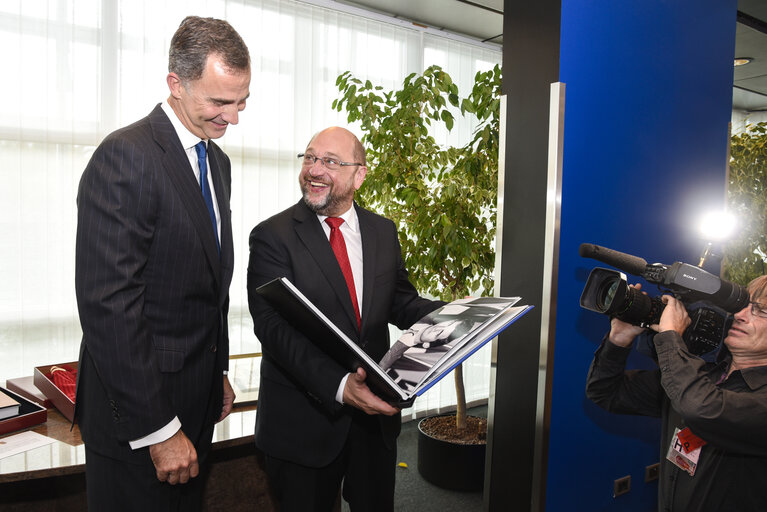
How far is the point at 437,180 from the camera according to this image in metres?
2.89

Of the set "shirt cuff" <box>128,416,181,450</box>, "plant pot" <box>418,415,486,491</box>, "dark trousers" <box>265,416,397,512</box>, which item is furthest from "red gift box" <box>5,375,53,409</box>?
"plant pot" <box>418,415,486,491</box>

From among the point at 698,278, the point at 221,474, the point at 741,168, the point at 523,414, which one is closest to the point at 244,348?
the point at 221,474

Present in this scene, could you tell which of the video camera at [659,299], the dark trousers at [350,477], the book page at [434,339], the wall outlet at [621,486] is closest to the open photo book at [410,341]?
the book page at [434,339]

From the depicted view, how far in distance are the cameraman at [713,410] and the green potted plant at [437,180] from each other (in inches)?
48.0

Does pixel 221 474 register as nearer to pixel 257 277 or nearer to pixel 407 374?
pixel 257 277

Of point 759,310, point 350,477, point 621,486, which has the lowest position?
point 621,486

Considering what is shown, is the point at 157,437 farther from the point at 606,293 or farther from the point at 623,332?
the point at 623,332

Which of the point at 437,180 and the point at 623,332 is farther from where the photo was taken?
the point at 437,180

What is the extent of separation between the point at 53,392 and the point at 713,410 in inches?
76.7

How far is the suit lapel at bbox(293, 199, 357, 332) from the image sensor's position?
156 centimetres

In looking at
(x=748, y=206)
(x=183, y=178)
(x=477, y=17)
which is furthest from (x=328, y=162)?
(x=748, y=206)

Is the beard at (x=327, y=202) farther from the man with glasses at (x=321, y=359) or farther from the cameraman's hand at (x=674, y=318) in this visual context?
the cameraman's hand at (x=674, y=318)

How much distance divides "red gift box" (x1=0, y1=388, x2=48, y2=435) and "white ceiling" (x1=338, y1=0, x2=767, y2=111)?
10.7 ft

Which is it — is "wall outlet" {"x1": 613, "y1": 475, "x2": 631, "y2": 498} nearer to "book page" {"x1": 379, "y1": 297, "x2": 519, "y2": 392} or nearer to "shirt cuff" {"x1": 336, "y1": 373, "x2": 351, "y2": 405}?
"book page" {"x1": 379, "y1": 297, "x2": 519, "y2": 392}
